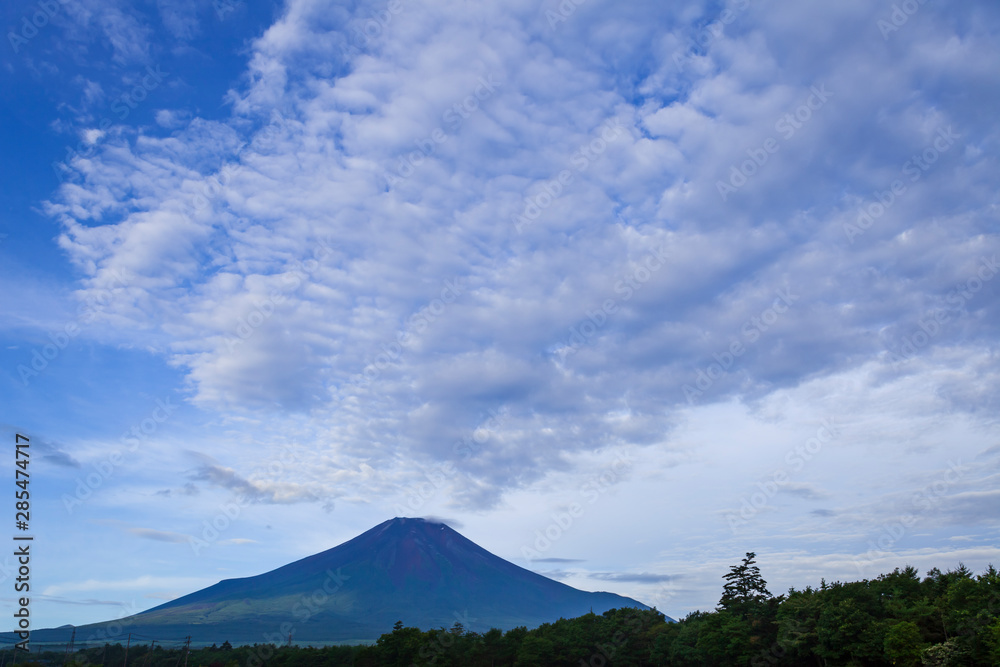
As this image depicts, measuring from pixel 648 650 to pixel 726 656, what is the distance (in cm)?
1053

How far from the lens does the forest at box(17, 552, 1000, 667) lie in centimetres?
4069

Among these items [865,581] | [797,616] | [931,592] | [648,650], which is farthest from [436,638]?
[931,592]

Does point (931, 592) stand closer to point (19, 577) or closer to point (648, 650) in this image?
point (648, 650)

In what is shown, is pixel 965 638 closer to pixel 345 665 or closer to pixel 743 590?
pixel 743 590

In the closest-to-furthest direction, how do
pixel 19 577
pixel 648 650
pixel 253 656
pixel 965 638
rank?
pixel 19 577
pixel 965 638
pixel 648 650
pixel 253 656

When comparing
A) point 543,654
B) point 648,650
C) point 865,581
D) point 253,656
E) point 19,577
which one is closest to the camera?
point 19,577

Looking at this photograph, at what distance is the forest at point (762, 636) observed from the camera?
40688mm

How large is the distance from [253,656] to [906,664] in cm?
8228

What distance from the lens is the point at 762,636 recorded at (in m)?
56.9

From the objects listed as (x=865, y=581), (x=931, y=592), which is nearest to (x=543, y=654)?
(x=865, y=581)

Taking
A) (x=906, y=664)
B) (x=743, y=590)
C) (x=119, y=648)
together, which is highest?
(x=743, y=590)

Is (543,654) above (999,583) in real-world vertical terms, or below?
below

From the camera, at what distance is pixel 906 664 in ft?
140

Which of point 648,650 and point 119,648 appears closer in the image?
point 648,650
